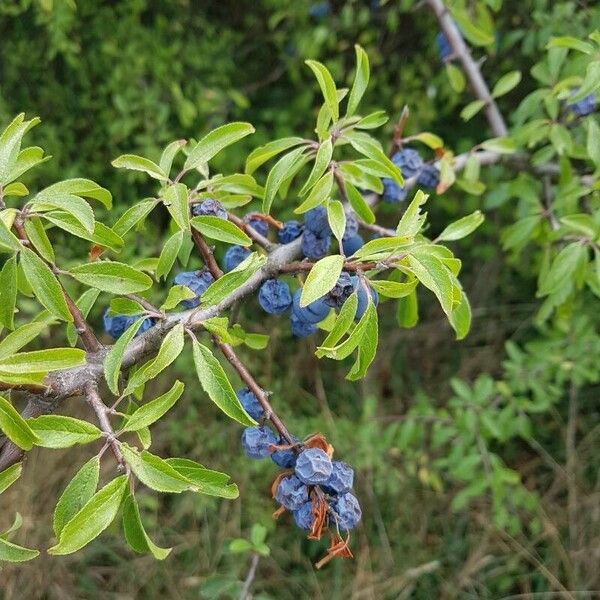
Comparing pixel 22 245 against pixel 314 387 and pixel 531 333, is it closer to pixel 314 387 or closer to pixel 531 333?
pixel 314 387

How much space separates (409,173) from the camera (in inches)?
61.9

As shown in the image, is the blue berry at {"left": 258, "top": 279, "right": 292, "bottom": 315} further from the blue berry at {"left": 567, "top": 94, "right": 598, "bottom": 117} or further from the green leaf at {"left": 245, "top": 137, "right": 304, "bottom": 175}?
the blue berry at {"left": 567, "top": 94, "right": 598, "bottom": 117}

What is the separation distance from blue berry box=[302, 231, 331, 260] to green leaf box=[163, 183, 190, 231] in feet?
0.68

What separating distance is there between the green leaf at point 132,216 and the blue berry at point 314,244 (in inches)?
9.4

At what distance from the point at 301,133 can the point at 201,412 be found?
49.2 inches

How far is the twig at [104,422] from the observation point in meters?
0.86

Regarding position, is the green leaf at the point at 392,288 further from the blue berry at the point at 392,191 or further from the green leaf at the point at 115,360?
the blue berry at the point at 392,191

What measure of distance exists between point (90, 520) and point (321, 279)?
375 millimetres

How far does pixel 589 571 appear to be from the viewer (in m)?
2.79

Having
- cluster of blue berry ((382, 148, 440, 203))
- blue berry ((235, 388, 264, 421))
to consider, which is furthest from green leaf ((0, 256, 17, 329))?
cluster of blue berry ((382, 148, 440, 203))

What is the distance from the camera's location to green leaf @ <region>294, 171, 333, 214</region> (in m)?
1.02

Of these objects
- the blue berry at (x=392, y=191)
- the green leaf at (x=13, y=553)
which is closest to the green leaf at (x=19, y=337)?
the green leaf at (x=13, y=553)

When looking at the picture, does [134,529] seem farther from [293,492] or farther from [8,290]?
[8,290]

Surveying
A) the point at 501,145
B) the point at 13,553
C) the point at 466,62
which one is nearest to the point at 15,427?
the point at 13,553
